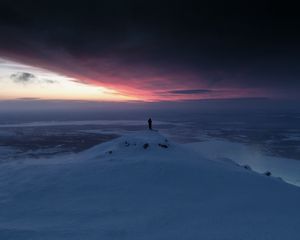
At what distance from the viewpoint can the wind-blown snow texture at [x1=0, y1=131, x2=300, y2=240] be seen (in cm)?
612

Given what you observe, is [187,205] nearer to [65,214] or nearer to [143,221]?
[143,221]

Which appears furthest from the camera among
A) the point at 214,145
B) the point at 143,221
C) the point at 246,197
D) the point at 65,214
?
the point at 214,145

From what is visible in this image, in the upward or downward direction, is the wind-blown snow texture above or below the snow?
above

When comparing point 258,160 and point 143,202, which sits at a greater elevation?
point 143,202

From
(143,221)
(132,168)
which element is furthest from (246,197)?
(132,168)

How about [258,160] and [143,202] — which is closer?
[143,202]

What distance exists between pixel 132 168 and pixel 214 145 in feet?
114

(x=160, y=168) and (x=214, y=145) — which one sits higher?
(x=160, y=168)

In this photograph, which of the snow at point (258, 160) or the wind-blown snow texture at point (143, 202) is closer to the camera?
the wind-blown snow texture at point (143, 202)

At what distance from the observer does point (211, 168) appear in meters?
12.0

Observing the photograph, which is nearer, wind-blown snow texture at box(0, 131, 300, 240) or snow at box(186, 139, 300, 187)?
wind-blown snow texture at box(0, 131, 300, 240)

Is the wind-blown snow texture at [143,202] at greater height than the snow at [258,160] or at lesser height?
greater

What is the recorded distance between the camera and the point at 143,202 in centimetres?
812

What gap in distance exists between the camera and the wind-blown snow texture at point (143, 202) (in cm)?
612
